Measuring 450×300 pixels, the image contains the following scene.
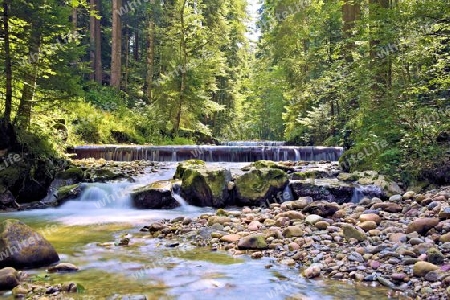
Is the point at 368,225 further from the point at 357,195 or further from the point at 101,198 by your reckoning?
the point at 101,198

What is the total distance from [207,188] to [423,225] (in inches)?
191

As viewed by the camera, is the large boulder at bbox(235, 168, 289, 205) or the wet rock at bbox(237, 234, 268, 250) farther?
the large boulder at bbox(235, 168, 289, 205)

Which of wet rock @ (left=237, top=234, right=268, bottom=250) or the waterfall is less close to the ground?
the waterfall

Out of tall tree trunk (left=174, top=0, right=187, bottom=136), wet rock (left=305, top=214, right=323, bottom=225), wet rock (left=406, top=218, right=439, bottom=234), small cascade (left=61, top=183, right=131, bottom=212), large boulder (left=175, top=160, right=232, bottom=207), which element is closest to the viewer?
wet rock (left=406, top=218, right=439, bottom=234)

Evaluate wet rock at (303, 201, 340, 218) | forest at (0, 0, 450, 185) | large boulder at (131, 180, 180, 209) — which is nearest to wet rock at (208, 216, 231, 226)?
wet rock at (303, 201, 340, 218)

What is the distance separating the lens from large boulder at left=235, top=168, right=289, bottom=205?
8.95 metres

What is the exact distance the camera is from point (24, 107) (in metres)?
10.0

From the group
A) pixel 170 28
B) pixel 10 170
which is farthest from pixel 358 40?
pixel 170 28

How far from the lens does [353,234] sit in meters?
5.35

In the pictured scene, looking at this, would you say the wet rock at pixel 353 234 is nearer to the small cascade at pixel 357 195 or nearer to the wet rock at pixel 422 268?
the wet rock at pixel 422 268

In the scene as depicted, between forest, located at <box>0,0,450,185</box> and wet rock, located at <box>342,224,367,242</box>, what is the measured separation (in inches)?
153

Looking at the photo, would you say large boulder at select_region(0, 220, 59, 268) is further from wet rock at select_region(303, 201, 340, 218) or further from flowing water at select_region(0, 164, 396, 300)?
wet rock at select_region(303, 201, 340, 218)

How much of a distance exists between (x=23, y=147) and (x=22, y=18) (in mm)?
2919

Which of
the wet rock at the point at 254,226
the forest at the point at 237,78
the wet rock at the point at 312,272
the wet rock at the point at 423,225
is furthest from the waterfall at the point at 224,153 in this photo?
the wet rock at the point at 312,272
